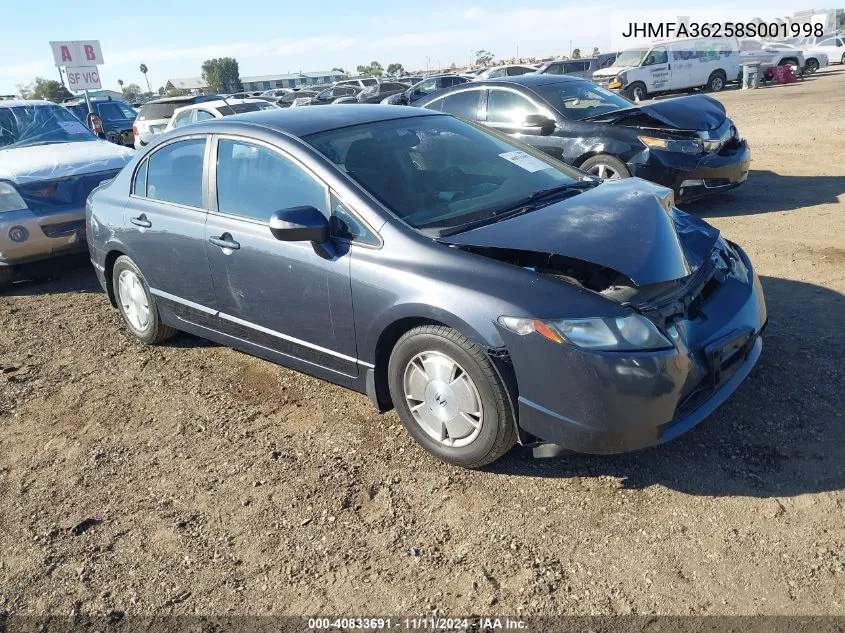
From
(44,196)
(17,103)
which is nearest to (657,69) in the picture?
(17,103)

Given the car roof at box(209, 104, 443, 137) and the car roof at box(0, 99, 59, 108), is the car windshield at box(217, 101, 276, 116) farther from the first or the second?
the car roof at box(209, 104, 443, 137)

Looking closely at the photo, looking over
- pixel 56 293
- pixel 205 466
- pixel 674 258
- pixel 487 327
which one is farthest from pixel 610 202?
pixel 56 293

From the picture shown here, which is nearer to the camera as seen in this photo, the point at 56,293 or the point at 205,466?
the point at 205,466

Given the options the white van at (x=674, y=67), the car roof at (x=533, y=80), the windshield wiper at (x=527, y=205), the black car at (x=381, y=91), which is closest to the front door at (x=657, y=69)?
the white van at (x=674, y=67)

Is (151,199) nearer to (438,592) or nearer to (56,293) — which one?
(56,293)

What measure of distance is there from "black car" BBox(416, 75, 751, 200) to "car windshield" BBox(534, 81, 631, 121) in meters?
0.01

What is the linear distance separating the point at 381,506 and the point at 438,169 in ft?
6.05

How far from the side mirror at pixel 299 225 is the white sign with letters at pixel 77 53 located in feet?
62.8

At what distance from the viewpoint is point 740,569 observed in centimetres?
257

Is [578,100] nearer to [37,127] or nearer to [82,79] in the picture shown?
[37,127]

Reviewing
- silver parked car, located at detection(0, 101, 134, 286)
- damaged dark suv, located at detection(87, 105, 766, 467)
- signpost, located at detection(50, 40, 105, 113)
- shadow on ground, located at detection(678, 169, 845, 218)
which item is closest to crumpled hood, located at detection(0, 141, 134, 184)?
silver parked car, located at detection(0, 101, 134, 286)

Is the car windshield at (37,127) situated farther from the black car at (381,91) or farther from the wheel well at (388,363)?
the black car at (381,91)

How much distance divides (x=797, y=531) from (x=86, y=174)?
22.5 feet

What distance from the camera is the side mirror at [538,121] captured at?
7441 mm
